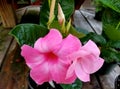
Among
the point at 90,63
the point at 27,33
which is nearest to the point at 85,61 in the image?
the point at 90,63

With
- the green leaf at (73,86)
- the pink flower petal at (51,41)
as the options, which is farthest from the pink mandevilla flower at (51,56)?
the green leaf at (73,86)

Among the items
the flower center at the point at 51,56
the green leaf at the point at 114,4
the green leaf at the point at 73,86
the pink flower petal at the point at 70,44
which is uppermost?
the pink flower petal at the point at 70,44

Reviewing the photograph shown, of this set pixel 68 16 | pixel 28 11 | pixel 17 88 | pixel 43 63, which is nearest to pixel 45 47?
pixel 43 63

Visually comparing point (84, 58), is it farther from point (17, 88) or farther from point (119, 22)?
point (17, 88)

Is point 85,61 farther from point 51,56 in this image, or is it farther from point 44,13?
point 44,13

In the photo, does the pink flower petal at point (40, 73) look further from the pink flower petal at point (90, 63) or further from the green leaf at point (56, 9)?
the green leaf at point (56, 9)

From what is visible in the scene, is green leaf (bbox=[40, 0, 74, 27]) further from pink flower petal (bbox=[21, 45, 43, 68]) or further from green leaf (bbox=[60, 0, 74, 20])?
pink flower petal (bbox=[21, 45, 43, 68])
